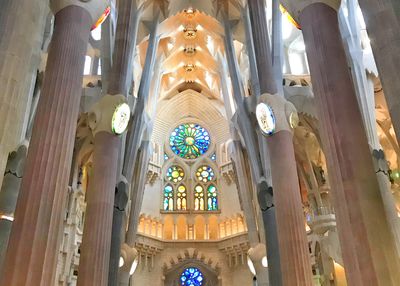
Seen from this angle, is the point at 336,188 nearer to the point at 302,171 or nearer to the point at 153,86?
the point at 302,171

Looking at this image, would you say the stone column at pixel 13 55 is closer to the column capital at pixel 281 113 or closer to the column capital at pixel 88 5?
the column capital at pixel 88 5

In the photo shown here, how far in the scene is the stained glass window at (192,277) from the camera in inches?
989

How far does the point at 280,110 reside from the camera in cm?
1230

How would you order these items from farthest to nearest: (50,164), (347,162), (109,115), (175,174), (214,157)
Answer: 1. (214,157)
2. (175,174)
3. (109,115)
4. (347,162)
5. (50,164)

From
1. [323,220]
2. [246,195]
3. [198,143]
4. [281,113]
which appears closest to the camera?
[281,113]

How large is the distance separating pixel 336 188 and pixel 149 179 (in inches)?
816

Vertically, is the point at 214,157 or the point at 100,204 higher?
the point at 214,157

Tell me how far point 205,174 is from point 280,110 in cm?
1645

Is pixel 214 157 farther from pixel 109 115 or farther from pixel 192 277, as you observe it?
pixel 109 115

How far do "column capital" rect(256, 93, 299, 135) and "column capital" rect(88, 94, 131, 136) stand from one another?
4.35 m

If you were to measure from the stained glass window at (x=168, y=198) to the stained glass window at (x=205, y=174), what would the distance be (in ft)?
6.74

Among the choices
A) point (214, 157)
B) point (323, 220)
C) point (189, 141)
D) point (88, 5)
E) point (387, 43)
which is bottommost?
point (387, 43)

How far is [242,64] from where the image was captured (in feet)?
74.4

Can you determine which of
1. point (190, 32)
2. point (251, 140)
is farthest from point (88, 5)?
point (190, 32)
